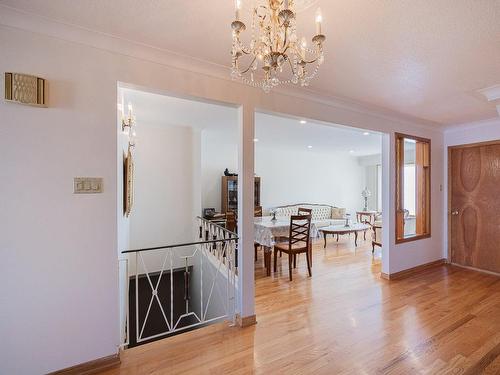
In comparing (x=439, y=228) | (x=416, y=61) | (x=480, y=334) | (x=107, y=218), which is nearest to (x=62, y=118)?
(x=107, y=218)

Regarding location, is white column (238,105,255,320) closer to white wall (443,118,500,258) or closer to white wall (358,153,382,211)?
white wall (443,118,500,258)

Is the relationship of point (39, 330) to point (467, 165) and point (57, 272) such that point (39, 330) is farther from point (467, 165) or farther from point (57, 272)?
point (467, 165)

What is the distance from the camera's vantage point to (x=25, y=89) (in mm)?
1647

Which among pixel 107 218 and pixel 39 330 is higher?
pixel 107 218

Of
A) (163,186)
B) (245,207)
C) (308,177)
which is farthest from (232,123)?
(308,177)

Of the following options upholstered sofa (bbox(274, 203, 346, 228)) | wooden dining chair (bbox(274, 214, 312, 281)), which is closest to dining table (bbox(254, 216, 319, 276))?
wooden dining chair (bbox(274, 214, 312, 281))

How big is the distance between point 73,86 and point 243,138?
140cm

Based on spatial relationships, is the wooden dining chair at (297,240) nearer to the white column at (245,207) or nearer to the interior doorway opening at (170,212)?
the interior doorway opening at (170,212)

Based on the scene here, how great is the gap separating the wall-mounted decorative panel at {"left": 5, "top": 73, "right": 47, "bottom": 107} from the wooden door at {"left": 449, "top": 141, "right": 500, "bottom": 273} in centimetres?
569

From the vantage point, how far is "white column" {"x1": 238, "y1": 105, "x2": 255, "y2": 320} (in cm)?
248

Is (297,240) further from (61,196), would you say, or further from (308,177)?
(308,177)

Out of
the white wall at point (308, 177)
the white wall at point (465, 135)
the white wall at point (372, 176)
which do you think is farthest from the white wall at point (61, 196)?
the white wall at point (372, 176)

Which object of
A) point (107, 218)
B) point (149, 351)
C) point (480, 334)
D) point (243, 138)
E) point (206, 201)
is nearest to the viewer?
point (107, 218)

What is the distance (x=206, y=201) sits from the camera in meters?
6.34
